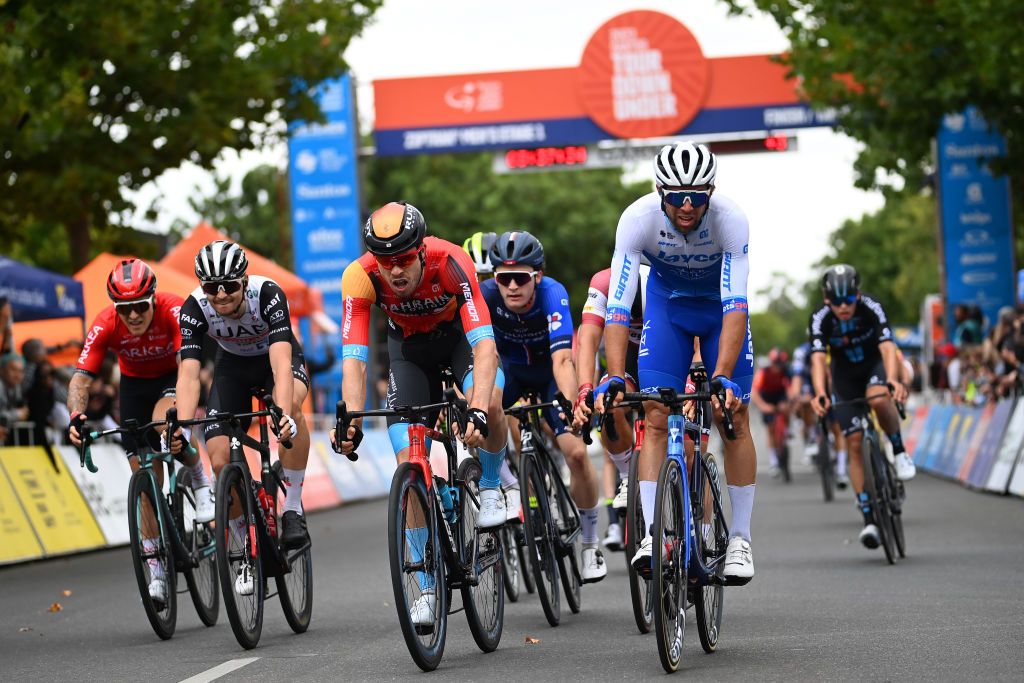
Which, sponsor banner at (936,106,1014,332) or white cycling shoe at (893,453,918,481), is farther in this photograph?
sponsor banner at (936,106,1014,332)

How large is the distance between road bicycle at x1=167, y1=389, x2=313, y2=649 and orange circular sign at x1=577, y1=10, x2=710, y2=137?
25.8 metres

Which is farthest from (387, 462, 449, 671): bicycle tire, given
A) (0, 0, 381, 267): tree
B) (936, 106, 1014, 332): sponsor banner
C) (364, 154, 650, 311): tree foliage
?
(364, 154, 650, 311): tree foliage

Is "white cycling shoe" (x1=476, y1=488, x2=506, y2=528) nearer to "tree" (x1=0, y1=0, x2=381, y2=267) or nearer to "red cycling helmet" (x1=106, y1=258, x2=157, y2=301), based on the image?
"red cycling helmet" (x1=106, y1=258, x2=157, y2=301)

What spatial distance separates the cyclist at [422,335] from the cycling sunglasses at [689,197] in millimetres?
1032

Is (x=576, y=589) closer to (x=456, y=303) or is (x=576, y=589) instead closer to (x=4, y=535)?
(x=456, y=303)

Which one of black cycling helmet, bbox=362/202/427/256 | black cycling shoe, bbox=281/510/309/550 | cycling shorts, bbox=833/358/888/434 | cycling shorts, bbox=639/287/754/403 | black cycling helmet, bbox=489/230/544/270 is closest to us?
black cycling helmet, bbox=362/202/427/256

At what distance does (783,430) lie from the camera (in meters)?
25.7

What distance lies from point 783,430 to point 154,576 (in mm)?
16843

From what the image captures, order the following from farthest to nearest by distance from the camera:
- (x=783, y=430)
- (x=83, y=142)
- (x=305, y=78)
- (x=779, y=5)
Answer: (x=779, y=5), (x=783, y=430), (x=305, y=78), (x=83, y=142)

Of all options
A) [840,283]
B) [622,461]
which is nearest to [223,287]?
[622,461]

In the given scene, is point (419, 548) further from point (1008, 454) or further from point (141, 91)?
point (141, 91)

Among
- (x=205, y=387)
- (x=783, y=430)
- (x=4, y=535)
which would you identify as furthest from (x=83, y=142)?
(x=783, y=430)

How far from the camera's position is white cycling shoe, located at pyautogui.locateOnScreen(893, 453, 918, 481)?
43.9ft

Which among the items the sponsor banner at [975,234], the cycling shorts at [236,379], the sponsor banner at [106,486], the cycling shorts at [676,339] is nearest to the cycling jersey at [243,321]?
the cycling shorts at [236,379]
